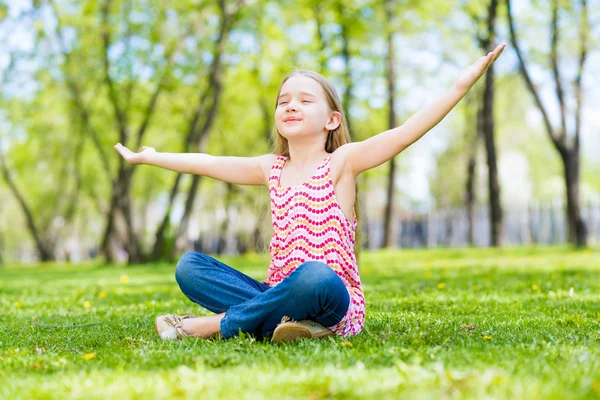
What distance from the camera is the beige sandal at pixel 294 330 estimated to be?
3660 millimetres

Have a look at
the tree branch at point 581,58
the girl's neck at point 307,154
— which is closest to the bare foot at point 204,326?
the girl's neck at point 307,154

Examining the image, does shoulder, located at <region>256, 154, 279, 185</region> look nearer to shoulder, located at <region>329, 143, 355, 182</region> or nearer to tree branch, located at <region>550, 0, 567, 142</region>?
shoulder, located at <region>329, 143, 355, 182</region>

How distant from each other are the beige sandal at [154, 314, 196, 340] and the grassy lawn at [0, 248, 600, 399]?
0.39 ft

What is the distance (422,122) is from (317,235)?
885 millimetres

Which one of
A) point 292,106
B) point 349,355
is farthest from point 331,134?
point 349,355

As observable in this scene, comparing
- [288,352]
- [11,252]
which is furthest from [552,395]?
[11,252]

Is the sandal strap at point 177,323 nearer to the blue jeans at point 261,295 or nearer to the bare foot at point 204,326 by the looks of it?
the bare foot at point 204,326

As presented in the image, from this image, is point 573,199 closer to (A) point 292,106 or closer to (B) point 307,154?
(B) point 307,154

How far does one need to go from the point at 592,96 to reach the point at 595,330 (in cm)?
1724

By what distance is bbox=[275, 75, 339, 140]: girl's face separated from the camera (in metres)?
4.29

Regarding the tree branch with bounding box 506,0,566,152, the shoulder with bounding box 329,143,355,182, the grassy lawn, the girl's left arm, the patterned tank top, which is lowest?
the grassy lawn

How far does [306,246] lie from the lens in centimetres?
406

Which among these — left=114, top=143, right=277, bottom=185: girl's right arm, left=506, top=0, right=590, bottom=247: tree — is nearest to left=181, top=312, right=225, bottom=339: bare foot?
left=114, top=143, right=277, bottom=185: girl's right arm

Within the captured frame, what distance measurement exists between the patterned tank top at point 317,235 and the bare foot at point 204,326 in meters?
0.43
